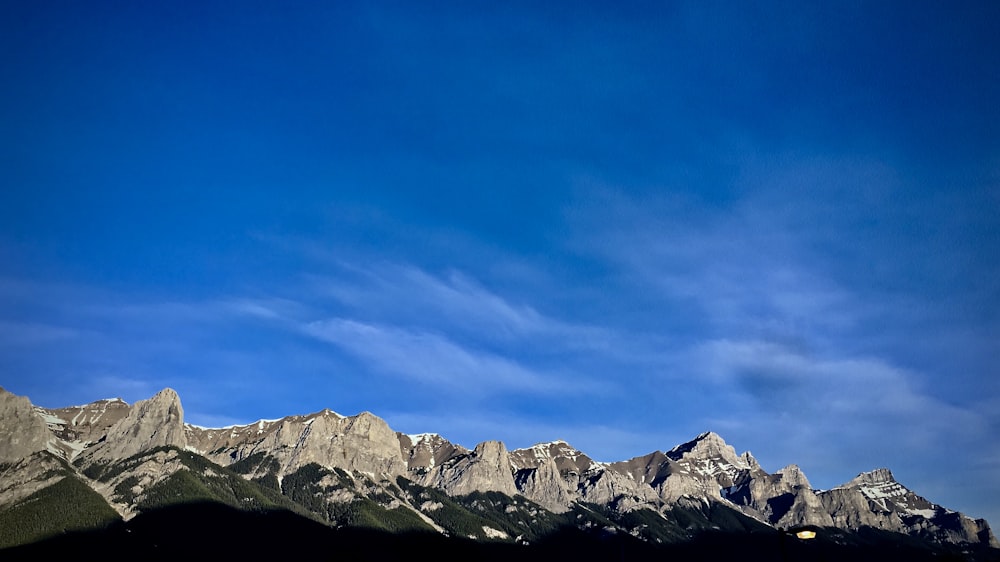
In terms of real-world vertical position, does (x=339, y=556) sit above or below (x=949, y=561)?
below

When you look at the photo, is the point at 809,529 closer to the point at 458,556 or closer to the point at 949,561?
the point at 949,561

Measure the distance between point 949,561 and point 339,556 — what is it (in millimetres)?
97669

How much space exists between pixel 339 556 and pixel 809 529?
40.8 meters

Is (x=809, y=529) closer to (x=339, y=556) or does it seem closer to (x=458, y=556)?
(x=339, y=556)

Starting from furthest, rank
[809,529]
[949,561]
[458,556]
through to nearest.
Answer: [458,556], [949,561], [809,529]

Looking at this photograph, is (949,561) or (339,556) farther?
(949,561)

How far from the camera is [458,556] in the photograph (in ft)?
474

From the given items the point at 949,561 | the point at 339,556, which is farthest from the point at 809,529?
Answer: the point at 949,561

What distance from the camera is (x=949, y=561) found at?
374 ft

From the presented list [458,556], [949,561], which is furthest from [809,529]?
[458,556]

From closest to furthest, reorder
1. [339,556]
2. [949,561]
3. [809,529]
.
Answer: [809,529]
[339,556]
[949,561]

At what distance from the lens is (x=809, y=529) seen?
2714cm

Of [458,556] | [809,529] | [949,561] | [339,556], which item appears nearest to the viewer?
[809,529]

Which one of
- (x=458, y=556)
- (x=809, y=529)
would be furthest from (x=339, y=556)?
(x=458, y=556)
